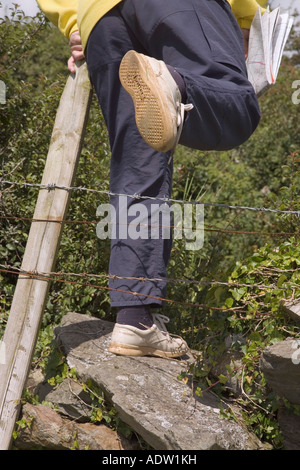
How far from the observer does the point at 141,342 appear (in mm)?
2930

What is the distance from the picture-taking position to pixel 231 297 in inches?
113

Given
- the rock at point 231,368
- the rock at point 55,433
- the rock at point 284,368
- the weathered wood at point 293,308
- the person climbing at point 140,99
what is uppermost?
the person climbing at point 140,99

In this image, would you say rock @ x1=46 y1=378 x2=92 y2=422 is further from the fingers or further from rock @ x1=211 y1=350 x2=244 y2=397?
the fingers

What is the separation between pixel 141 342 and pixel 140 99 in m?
1.20

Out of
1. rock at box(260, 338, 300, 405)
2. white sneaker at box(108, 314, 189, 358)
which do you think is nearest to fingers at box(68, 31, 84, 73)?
white sneaker at box(108, 314, 189, 358)

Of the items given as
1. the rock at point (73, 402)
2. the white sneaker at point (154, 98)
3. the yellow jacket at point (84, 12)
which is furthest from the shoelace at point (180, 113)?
the rock at point (73, 402)

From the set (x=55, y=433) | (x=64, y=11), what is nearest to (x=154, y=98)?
(x=64, y=11)

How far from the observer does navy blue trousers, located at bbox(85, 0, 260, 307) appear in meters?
2.48

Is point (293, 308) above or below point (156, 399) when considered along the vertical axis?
above

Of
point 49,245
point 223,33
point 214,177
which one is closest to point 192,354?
point 49,245

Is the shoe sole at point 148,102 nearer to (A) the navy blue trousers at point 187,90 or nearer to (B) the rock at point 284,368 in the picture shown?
(A) the navy blue trousers at point 187,90

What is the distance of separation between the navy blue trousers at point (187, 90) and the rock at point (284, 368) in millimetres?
588

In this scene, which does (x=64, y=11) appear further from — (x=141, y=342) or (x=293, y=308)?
(x=293, y=308)

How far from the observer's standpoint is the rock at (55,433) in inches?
110
